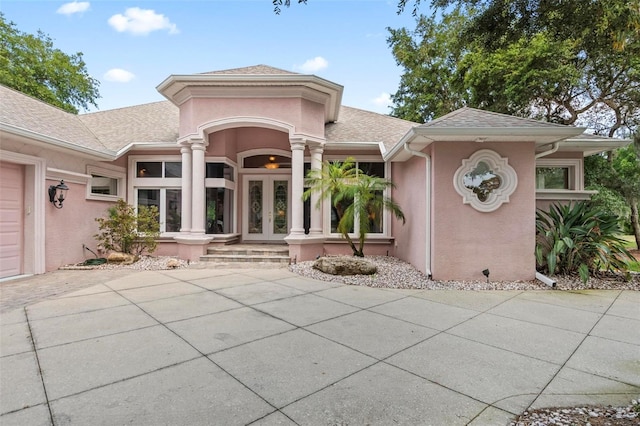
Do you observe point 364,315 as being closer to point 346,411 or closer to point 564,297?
point 346,411

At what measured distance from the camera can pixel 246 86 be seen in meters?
8.59

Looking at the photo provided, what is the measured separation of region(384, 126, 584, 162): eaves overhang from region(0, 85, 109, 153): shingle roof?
8.31m

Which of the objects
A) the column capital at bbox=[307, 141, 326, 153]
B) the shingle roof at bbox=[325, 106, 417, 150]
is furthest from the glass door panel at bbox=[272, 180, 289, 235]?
the shingle roof at bbox=[325, 106, 417, 150]

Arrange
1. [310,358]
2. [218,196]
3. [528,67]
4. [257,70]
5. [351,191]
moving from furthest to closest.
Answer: [528,67]
[218,196]
[257,70]
[351,191]
[310,358]

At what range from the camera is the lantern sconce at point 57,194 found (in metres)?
7.54

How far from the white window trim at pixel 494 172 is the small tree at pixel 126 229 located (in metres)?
8.12

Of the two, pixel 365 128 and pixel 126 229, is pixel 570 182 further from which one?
pixel 126 229

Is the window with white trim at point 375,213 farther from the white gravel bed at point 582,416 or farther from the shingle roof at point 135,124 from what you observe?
the white gravel bed at point 582,416

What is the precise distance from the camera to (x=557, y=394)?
2.54 meters

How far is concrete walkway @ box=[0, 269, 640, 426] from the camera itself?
7.61 feet

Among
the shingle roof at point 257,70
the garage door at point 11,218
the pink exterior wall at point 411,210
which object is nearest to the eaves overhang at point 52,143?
the garage door at point 11,218

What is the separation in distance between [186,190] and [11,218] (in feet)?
12.4

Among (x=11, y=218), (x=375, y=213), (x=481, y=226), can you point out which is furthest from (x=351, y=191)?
(x=11, y=218)

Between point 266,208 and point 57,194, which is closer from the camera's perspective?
point 57,194
